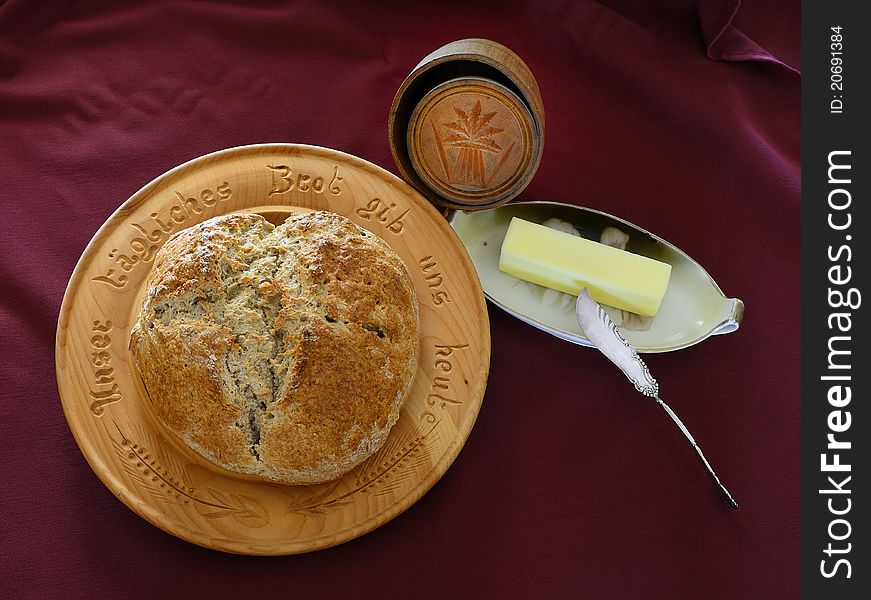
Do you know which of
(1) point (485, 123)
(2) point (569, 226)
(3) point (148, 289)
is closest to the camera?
(3) point (148, 289)

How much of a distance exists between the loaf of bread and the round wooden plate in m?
0.06

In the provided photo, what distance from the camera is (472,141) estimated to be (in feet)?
4.65

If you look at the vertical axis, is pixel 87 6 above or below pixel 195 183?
above

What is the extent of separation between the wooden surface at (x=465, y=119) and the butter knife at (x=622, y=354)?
10.1 inches

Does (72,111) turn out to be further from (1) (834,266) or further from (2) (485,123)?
(1) (834,266)

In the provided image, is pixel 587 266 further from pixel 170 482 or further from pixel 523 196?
pixel 170 482

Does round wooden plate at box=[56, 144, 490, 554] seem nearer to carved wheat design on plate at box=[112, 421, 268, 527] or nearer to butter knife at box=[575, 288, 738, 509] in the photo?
carved wheat design on plate at box=[112, 421, 268, 527]

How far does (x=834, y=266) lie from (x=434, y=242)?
826mm

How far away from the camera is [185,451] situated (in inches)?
50.5

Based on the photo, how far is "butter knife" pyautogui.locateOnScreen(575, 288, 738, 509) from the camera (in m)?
1.40

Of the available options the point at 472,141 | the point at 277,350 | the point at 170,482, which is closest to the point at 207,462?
the point at 170,482

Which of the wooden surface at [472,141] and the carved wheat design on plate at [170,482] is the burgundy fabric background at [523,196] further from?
the wooden surface at [472,141]

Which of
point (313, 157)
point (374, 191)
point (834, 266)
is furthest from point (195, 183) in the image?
point (834, 266)

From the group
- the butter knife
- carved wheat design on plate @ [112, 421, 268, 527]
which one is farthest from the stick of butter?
carved wheat design on plate @ [112, 421, 268, 527]
